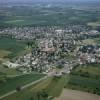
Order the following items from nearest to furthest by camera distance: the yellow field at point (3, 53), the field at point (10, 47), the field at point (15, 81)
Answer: the field at point (15, 81) → the yellow field at point (3, 53) → the field at point (10, 47)

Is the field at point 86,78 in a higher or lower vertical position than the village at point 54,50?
lower

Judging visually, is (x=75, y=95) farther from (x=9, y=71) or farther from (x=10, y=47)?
(x=10, y=47)

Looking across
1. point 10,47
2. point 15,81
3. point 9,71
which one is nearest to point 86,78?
point 15,81

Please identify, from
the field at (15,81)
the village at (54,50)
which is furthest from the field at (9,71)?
the field at (15,81)

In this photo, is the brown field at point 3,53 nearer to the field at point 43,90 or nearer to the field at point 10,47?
the field at point 10,47

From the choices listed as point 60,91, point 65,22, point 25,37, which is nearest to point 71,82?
point 60,91

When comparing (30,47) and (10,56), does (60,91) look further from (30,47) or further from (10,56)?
(30,47)

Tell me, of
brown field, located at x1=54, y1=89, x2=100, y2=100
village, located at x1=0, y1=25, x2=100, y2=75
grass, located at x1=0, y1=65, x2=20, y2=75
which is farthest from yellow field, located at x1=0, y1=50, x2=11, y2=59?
brown field, located at x1=54, y1=89, x2=100, y2=100
